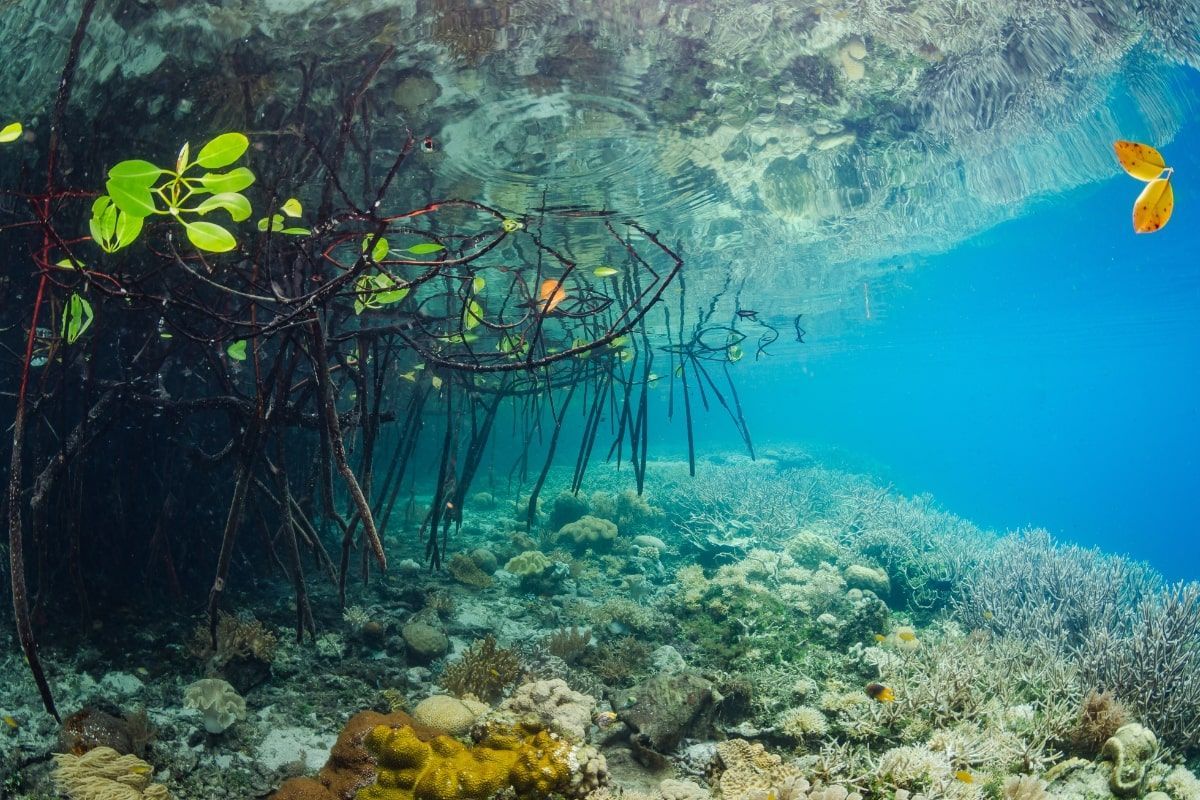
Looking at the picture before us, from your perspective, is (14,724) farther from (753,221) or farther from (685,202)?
(753,221)

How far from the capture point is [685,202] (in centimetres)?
1318

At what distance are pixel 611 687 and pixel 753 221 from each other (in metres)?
12.4

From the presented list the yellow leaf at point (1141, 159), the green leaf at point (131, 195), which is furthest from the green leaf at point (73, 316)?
the yellow leaf at point (1141, 159)

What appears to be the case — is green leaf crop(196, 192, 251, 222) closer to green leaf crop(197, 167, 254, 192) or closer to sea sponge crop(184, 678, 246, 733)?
green leaf crop(197, 167, 254, 192)

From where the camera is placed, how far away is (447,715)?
4.59m

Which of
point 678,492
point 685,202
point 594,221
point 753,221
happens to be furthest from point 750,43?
point 678,492

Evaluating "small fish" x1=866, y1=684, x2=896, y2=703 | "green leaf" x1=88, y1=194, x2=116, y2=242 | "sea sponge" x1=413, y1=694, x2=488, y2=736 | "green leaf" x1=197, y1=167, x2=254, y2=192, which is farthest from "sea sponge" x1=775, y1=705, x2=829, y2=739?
"green leaf" x1=88, y1=194, x2=116, y2=242

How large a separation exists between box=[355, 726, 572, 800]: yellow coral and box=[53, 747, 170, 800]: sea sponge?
1456mm

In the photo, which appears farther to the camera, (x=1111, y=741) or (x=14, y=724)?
(x=1111, y=741)

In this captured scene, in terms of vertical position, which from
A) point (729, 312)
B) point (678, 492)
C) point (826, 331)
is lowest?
point (678, 492)

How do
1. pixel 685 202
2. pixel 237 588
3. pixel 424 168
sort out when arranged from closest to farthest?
pixel 237 588, pixel 424 168, pixel 685 202

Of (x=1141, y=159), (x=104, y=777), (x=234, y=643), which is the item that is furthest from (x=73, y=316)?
→ (x=1141, y=159)

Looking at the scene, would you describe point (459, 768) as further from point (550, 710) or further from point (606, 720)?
point (606, 720)

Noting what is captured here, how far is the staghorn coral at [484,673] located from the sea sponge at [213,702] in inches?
75.0
